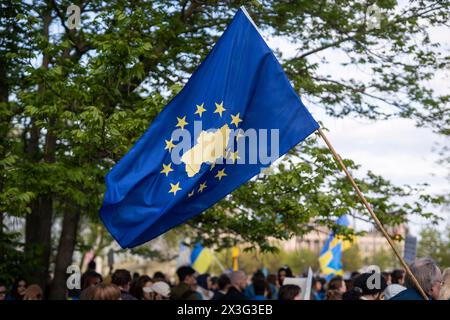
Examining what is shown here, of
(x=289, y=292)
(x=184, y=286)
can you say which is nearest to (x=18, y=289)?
(x=184, y=286)

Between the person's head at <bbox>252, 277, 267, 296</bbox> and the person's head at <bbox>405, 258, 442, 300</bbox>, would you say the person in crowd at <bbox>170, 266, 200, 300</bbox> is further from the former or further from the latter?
the person's head at <bbox>405, 258, 442, 300</bbox>

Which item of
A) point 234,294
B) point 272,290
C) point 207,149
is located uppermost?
point 207,149

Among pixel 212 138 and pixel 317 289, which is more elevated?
pixel 212 138

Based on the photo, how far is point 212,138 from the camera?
762cm

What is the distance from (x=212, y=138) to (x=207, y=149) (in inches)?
5.5

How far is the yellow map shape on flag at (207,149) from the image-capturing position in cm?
750

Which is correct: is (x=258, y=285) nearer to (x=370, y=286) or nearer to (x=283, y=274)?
(x=370, y=286)

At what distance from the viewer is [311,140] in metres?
14.9

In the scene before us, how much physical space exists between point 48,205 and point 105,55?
20.1ft

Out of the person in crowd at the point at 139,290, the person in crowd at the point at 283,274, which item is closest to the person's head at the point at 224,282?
the person in crowd at the point at 139,290

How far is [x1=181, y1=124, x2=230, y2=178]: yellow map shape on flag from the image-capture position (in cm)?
750

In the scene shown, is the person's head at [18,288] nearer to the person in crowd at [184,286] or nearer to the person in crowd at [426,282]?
the person in crowd at [184,286]
